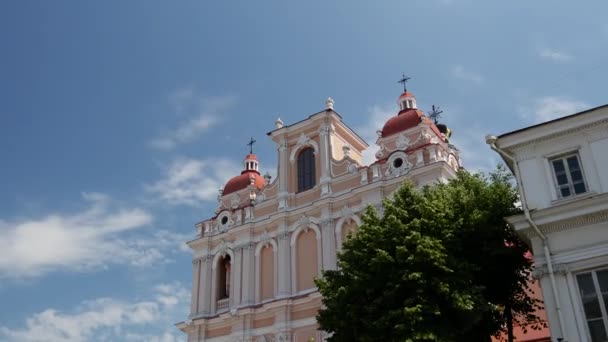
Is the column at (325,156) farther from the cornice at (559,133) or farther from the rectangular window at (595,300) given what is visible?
the rectangular window at (595,300)

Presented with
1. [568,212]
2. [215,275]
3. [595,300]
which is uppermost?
A: [215,275]

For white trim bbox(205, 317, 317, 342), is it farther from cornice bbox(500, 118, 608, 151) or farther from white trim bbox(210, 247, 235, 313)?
cornice bbox(500, 118, 608, 151)

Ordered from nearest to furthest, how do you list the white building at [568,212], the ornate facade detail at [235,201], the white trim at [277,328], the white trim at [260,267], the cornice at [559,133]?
the white building at [568,212], the cornice at [559,133], the white trim at [277,328], the white trim at [260,267], the ornate facade detail at [235,201]

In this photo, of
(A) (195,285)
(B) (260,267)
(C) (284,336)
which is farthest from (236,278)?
(C) (284,336)

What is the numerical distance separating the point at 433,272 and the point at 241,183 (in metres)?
20.4

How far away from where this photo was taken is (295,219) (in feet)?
104

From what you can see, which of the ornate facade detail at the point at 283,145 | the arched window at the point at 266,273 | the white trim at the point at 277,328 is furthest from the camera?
the ornate facade detail at the point at 283,145

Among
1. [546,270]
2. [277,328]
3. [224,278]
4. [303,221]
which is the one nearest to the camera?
[546,270]

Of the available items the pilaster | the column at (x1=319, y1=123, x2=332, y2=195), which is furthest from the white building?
the pilaster

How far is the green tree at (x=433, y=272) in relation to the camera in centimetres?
1677

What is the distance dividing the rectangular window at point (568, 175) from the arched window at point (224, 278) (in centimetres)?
2086

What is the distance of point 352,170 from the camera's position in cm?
3112

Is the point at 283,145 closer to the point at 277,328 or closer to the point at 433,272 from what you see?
the point at 277,328

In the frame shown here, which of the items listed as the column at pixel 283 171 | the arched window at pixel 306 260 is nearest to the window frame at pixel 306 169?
the column at pixel 283 171
